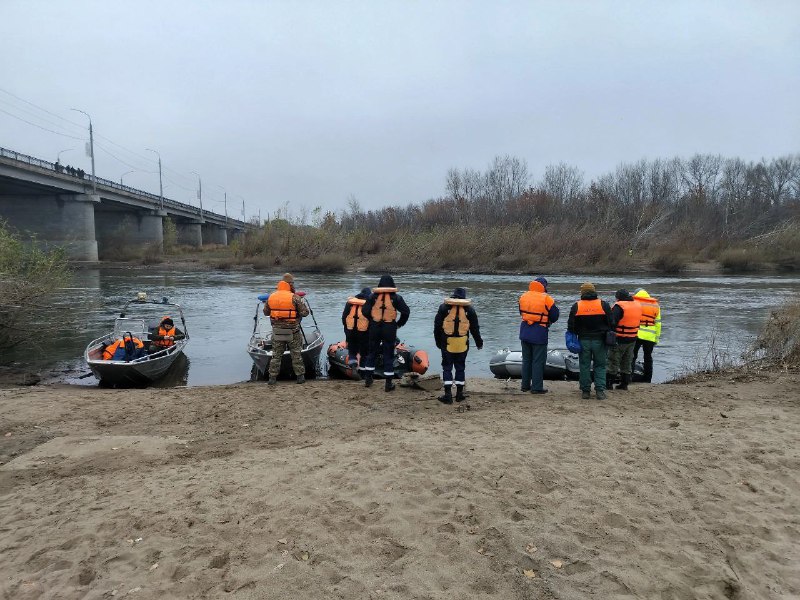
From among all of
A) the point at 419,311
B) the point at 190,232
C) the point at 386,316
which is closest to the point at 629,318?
the point at 386,316

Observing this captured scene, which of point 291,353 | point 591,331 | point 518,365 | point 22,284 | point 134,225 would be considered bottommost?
point 518,365

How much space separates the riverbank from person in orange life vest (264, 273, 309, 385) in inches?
108

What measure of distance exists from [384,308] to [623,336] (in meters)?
3.88

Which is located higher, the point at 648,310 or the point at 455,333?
the point at 648,310

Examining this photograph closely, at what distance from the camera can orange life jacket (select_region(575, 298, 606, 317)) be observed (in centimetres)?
789

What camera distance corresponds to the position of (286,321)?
9.59 m

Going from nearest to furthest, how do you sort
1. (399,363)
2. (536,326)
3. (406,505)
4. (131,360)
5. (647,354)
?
(406,505)
(536,326)
(647,354)
(399,363)
(131,360)

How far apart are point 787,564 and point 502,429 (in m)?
2.99

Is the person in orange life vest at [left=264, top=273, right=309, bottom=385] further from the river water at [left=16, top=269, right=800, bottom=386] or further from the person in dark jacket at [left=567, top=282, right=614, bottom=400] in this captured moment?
the person in dark jacket at [left=567, top=282, right=614, bottom=400]

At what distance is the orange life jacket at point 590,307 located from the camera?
7887 mm

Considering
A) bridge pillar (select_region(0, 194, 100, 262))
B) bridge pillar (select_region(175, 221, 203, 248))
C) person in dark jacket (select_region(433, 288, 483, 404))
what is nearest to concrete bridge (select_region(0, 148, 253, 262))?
bridge pillar (select_region(0, 194, 100, 262))

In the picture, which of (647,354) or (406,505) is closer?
(406,505)

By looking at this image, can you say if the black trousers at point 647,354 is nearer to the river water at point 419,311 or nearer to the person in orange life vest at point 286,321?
the river water at point 419,311

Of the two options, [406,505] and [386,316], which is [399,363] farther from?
[406,505]
